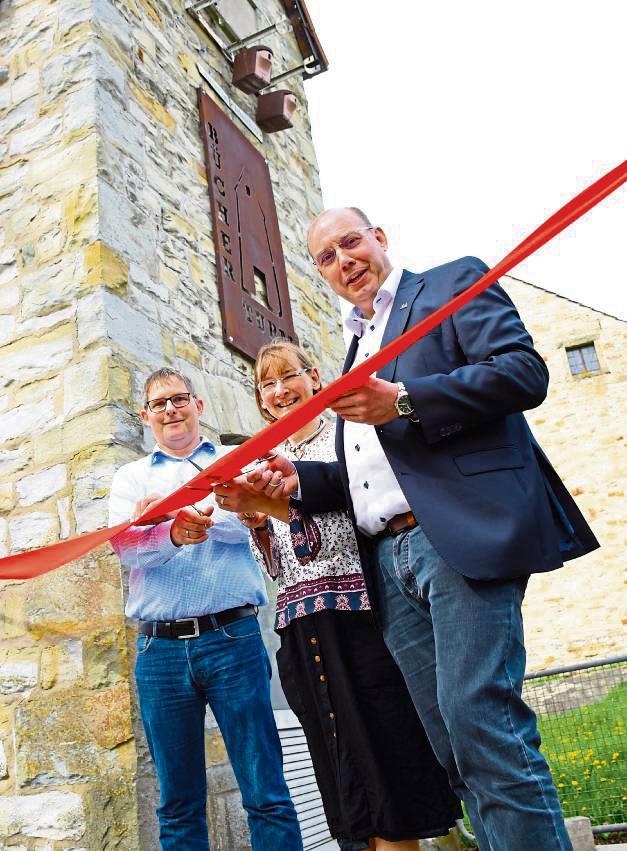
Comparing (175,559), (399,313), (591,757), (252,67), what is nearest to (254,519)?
(175,559)

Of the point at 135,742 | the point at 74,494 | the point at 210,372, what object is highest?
the point at 210,372

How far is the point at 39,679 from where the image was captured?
2.73m

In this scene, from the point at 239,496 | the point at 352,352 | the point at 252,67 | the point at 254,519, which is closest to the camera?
the point at 239,496

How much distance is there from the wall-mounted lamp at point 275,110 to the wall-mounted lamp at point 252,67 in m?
0.18

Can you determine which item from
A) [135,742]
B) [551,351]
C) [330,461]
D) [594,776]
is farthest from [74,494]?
[551,351]

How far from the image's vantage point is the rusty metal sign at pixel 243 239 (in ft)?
14.1

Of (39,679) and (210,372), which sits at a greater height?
(210,372)

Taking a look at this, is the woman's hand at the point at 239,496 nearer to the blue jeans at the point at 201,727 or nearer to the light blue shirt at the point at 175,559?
the light blue shirt at the point at 175,559

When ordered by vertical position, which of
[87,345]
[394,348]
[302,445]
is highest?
[87,345]

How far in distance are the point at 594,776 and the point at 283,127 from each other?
4556 mm

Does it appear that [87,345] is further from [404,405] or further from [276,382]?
[404,405]

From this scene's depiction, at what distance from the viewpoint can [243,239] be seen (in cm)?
468

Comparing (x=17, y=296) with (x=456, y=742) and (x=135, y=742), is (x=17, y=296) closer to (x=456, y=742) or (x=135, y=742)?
(x=135, y=742)

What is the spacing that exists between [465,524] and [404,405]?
0.83 ft
